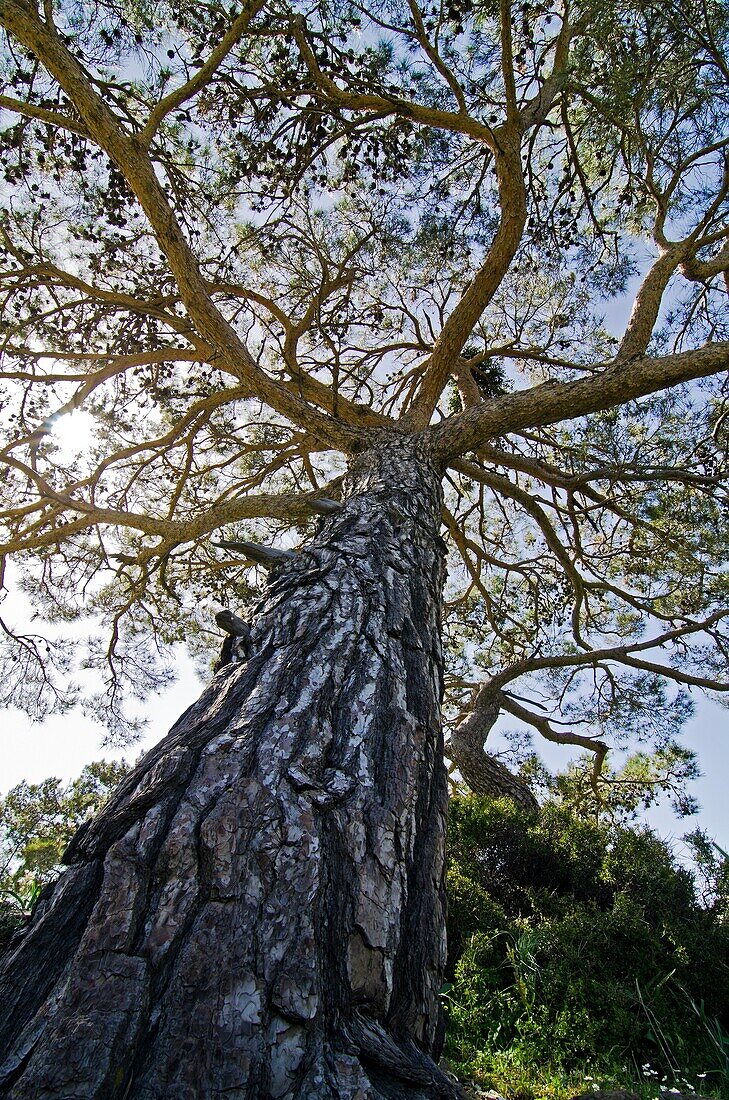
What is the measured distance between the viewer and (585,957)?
240 centimetres

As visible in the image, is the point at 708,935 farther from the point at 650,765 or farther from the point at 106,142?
the point at 106,142

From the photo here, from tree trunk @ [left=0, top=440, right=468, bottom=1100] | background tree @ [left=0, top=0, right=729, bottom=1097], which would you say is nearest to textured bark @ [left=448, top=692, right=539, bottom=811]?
background tree @ [left=0, top=0, right=729, bottom=1097]

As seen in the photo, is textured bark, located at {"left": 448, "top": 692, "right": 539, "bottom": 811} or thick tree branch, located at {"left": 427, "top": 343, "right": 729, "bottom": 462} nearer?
thick tree branch, located at {"left": 427, "top": 343, "right": 729, "bottom": 462}

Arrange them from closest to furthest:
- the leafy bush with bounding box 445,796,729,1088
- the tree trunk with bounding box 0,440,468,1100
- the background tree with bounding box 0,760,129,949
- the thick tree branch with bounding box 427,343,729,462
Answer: the tree trunk with bounding box 0,440,468,1100, the leafy bush with bounding box 445,796,729,1088, the thick tree branch with bounding box 427,343,729,462, the background tree with bounding box 0,760,129,949

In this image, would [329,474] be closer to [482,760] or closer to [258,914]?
[482,760]

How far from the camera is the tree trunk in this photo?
0.68 meters

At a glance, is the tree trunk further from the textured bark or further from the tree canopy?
the textured bark

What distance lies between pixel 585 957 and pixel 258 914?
2232 mm

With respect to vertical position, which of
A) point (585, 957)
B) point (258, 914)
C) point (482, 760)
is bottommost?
point (258, 914)

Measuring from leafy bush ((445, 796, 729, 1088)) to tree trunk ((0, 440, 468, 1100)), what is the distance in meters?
1.21

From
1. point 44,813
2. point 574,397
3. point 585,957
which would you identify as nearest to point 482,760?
point 585,957

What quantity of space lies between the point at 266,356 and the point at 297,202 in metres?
1.42

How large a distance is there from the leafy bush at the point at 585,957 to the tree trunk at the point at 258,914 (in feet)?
3.98

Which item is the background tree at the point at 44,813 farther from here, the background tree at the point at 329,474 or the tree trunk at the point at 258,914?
the tree trunk at the point at 258,914
